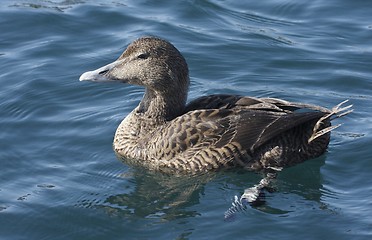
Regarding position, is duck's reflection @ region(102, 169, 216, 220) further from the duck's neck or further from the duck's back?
the duck's neck

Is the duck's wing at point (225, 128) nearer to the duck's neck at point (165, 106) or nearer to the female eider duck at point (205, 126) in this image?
the female eider duck at point (205, 126)

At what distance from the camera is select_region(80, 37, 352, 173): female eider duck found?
8.92 meters

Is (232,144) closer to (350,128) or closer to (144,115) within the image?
(144,115)

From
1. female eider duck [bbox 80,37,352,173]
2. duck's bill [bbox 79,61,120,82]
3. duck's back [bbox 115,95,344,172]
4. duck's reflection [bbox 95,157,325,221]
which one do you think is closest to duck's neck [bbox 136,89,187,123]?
female eider duck [bbox 80,37,352,173]

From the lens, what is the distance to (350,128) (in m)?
10.0

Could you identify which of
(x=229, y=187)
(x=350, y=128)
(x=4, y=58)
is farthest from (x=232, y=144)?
(x=4, y=58)

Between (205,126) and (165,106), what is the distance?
617 mm

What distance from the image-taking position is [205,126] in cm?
893

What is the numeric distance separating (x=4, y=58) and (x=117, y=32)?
1.71 metres

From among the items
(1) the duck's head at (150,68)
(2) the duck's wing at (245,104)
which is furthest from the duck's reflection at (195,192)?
(1) the duck's head at (150,68)

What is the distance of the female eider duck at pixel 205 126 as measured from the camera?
8922 millimetres

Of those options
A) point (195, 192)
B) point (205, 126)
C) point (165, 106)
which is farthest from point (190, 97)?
point (195, 192)

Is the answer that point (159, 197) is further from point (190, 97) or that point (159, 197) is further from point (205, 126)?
point (190, 97)

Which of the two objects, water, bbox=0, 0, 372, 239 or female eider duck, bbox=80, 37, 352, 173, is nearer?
water, bbox=0, 0, 372, 239
